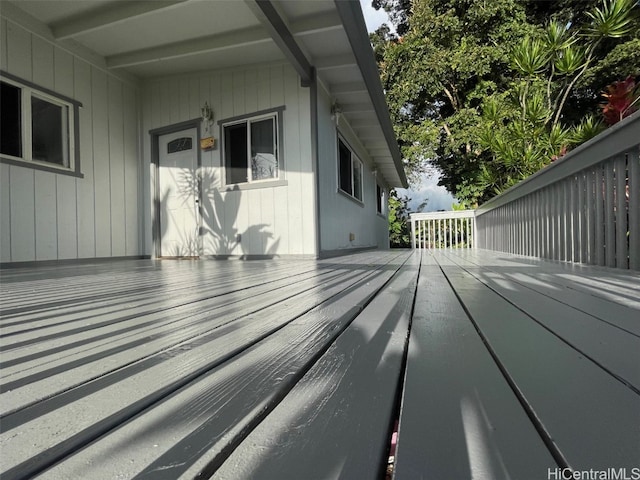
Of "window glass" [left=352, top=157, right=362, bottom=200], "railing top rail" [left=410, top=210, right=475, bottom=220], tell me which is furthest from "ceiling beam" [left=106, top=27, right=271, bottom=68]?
"railing top rail" [left=410, top=210, right=475, bottom=220]

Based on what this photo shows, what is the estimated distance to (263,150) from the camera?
441 cm

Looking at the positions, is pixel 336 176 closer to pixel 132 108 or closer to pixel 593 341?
pixel 132 108

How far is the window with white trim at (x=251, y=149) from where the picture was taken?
4336 millimetres

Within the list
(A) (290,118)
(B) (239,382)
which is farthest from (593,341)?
(A) (290,118)

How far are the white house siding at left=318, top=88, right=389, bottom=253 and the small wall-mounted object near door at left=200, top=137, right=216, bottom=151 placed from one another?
4.62 feet

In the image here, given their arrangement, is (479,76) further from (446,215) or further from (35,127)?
(35,127)

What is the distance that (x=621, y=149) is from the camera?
1998mm

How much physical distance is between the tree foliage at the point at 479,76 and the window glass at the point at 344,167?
247 centimetres

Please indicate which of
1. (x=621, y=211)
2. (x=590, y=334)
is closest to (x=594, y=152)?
(x=621, y=211)

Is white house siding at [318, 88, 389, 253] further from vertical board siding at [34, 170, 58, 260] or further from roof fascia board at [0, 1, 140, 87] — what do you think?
vertical board siding at [34, 170, 58, 260]

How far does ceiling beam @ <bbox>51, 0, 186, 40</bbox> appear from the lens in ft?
11.2

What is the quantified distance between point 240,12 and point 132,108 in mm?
2404

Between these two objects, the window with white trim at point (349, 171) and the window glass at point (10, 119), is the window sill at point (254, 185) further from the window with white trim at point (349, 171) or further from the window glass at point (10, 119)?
the window glass at point (10, 119)

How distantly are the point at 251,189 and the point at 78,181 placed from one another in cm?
199
